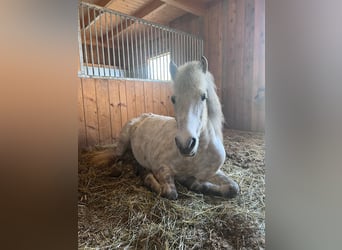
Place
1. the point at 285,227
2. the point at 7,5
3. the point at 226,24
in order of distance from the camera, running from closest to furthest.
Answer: the point at 7,5, the point at 285,227, the point at 226,24

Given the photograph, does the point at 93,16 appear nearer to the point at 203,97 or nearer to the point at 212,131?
the point at 203,97

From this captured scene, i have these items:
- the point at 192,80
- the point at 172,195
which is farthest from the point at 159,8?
the point at 172,195

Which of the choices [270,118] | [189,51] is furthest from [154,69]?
[270,118]

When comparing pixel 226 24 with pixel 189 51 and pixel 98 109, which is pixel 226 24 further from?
pixel 98 109

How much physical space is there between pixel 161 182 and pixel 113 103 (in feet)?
0.95

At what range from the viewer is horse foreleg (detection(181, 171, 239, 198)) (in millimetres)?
596

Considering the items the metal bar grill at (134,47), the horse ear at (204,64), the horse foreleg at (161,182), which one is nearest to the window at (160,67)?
the metal bar grill at (134,47)

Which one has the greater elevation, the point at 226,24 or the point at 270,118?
the point at 226,24

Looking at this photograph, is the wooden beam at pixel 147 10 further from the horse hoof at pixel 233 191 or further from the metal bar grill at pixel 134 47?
the horse hoof at pixel 233 191

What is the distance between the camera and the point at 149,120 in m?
0.68

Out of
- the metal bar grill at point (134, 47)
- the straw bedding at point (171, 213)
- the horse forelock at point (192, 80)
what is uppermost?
the metal bar grill at point (134, 47)

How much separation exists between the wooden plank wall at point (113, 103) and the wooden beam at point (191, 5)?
0.25 metres

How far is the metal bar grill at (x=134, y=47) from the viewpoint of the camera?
579mm

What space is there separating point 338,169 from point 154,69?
52 centimetres
